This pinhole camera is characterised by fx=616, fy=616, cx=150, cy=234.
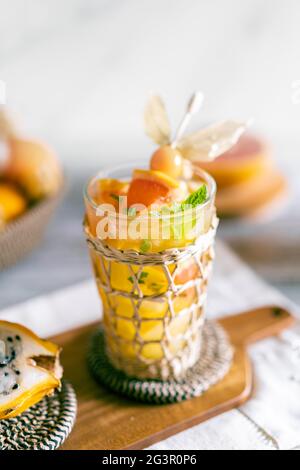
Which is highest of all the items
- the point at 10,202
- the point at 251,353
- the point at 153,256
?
the point at 153,256

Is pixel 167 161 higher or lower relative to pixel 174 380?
higher

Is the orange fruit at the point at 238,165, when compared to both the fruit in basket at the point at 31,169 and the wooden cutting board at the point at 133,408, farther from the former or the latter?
the wooden cutting board at the point at 133,408

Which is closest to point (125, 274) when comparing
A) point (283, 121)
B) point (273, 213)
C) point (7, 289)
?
point (7, 289)

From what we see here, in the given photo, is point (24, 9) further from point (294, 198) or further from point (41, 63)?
point (294, 198)

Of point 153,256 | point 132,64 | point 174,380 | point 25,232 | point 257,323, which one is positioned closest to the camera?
point 153,256

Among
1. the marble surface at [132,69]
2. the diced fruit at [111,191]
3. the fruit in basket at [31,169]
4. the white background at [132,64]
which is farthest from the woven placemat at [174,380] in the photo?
the white background at [132,64]

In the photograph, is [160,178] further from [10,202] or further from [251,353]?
[10,202]

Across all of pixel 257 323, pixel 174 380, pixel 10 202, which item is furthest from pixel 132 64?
pixel 174 380

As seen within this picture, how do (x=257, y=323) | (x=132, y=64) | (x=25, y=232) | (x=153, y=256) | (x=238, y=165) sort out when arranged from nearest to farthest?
(x=153, y=256) → (x=257, y=323) → (x=25, y=232) → (x=238, y=165) → (x=132, y=64)

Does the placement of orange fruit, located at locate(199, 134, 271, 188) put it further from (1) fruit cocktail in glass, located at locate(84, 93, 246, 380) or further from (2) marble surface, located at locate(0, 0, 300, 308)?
(1) fruit cocktail in glass, located at locate(84, 93, 246, 380)
